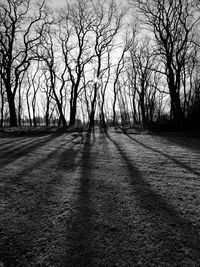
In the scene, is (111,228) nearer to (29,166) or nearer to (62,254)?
(62,254)

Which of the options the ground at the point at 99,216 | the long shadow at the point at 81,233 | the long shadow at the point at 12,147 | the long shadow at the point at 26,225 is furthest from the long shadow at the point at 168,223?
the long shadow at the point at 12,147

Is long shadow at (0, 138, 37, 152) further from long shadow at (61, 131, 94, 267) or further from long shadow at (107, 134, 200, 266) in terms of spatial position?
long shadow at (107, 134, 200, 266)

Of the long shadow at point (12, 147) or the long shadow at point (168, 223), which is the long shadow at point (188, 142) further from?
the long shadow at point (12, 147)

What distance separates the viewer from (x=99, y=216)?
175 centimetres

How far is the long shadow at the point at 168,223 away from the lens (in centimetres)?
131

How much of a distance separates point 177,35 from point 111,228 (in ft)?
57.5

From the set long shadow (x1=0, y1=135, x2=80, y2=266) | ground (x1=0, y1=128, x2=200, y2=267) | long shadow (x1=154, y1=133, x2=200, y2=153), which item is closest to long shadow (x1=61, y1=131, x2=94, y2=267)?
ground (x1=0, y1=128, x2=200, y2=267)

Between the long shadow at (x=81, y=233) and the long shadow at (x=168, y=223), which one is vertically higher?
the long shadow at (x=81, y=233)

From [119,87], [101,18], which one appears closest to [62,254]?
[101,18]

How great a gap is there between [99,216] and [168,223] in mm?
739

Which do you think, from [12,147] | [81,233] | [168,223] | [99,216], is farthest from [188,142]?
[12,147]

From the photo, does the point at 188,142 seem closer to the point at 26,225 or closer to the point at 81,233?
the point at 81,233

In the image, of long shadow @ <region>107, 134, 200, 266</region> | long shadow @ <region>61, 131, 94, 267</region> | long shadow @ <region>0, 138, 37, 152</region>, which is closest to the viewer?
long shadow @ <region>61, 131, 94, 267</region>

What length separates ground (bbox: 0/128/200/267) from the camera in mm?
1225
